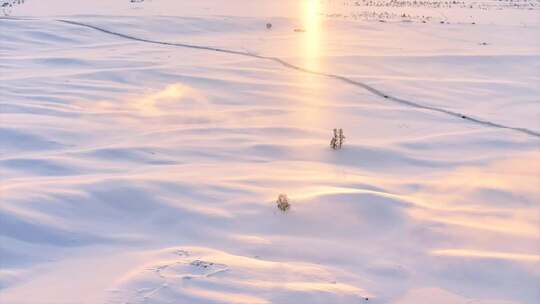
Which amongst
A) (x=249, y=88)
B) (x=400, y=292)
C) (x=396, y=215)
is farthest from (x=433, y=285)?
(x=249, y=88)

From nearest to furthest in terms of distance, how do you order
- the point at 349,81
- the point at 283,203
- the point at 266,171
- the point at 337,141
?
1. the point at 283,203
2. the point at 266,171
3. the point at 337,141
4. the point at 349,81

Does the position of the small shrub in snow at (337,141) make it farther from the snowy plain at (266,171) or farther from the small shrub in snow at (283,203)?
the small shrub in snow at (283,203)

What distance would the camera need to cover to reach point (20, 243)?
3564 millimetres

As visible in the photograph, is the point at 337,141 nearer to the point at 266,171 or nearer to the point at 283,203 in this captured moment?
the point at 266,171

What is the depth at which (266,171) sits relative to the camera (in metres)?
4.94

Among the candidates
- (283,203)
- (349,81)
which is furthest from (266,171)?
(349,81)

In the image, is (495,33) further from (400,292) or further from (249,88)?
(400,292)

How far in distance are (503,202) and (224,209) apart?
6.20 feet

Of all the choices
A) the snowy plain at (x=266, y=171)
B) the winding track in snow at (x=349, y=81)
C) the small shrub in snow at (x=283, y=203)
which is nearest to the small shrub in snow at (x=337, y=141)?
the snowy plain at (x=266, y=171)

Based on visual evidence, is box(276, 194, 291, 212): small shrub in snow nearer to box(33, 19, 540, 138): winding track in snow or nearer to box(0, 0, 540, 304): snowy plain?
box(0, 0, 540, 304): snowy plain

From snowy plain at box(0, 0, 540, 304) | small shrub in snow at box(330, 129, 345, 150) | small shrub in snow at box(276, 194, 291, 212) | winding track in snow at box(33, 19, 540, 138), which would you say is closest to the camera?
snowy plain at box(0, 0, 540, 304)

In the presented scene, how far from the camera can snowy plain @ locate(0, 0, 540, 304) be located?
334cm

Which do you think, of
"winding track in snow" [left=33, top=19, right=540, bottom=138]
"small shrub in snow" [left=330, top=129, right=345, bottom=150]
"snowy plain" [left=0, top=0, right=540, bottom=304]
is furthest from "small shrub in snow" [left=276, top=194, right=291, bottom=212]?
"winding track in snow" [left=33, top=19, right=540, bottom=138]

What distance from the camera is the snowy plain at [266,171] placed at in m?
3.34
